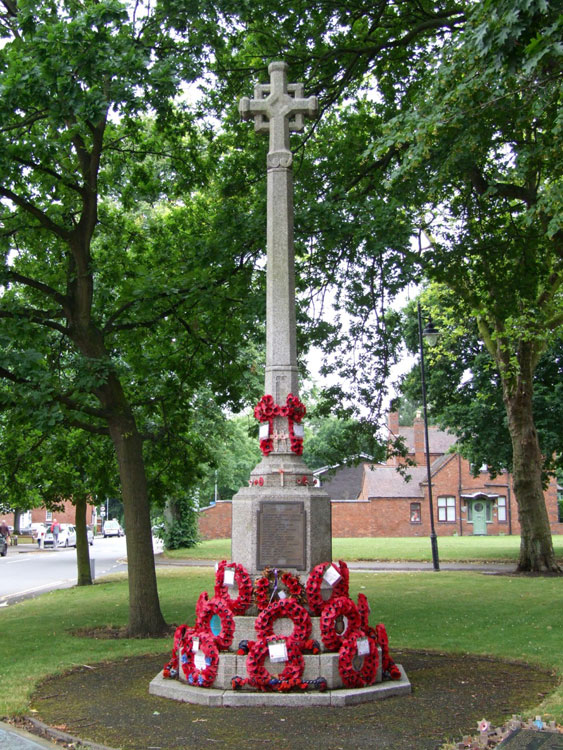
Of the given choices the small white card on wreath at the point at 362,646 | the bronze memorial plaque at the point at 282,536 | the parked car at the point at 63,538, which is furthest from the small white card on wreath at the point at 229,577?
the parked car at the point at 63,538

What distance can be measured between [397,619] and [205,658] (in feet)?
22.3

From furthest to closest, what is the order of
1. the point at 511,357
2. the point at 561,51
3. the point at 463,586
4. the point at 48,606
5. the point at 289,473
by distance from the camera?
the point at 511,357 < the point at 463,586 < the point at 48,606 < the point at 289,473 < the point at 561,51

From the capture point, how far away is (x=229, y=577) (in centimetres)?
804

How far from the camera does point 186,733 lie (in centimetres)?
634

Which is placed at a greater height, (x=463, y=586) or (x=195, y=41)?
(x=195, y=41)

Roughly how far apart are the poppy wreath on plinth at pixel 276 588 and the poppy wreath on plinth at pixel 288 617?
0.55ft

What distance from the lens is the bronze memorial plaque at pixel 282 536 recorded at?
26.5 feet

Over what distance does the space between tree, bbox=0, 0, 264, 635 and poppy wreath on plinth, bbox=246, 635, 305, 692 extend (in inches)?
178

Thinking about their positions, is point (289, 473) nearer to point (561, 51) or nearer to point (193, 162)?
point (561, 51)

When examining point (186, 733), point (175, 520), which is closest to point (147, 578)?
point (186, 733)

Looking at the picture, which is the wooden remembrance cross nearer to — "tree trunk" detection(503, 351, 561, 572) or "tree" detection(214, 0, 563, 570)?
"tree" detection(214, 0, 563, 570)

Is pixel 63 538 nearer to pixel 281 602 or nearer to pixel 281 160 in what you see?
pixel 281 160

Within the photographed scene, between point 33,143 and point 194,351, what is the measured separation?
13.8ft

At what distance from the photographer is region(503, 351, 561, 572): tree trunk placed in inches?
877
